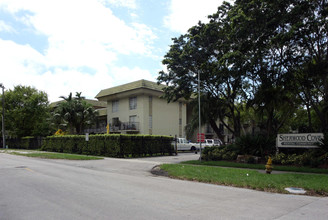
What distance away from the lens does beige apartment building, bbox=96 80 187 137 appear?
38.3 meters

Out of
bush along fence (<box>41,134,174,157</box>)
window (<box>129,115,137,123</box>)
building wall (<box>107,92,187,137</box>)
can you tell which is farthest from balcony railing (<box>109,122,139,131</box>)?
bush along fence (<box>41,134,174,157</box>)

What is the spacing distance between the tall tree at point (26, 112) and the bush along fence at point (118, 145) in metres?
15.8

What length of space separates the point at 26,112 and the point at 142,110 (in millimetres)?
20556

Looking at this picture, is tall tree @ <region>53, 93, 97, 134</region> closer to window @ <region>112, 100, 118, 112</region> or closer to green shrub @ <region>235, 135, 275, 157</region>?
window @ <region>112, 100, 118, 112</region>

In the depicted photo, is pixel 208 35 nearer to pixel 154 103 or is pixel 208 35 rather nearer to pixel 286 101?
pixel 286 101

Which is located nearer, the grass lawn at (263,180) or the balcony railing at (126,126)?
the grass lawn at (263,180)

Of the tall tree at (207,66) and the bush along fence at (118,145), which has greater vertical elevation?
the tall tree at (207,66)

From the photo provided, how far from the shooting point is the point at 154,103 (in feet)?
131

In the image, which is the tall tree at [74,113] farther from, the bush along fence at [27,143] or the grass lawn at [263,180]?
the grass lawn at [263,180]

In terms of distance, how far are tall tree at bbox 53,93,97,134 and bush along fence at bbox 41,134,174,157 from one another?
508 centimetres

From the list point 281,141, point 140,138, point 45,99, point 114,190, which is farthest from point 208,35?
point 45,99

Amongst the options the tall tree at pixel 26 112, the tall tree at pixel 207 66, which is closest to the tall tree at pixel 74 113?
the tall tree at pixel 26 112

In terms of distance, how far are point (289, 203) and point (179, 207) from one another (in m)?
3.30

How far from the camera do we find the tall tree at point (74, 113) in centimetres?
3662
